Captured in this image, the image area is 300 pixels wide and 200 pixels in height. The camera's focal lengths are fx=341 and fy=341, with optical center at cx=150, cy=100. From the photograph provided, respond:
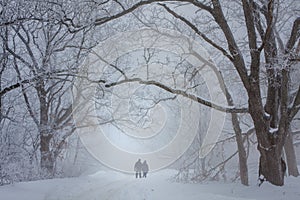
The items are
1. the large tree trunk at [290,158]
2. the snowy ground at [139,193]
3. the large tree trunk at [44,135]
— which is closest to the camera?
the snowy ground at [139,193]

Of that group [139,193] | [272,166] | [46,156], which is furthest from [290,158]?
[46,156]

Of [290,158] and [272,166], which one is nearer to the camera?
[272,166]

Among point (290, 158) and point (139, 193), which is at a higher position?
point (290, 158)

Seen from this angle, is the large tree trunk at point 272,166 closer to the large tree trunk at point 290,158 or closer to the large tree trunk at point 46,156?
the large tree trunk at point 290,158

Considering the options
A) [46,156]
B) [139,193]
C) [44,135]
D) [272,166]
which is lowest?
[139,193]

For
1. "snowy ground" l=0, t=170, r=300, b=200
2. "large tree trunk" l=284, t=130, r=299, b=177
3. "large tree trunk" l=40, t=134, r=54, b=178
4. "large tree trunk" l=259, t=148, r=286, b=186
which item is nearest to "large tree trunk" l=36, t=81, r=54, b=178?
"large tree trunk" l=40, t=134, r=54, b=178

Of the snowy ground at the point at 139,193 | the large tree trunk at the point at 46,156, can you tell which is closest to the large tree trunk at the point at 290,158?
the snowy ground at the point at 139,193

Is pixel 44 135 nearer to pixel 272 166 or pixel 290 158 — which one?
pixel 272 166

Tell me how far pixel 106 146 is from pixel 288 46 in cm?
6071

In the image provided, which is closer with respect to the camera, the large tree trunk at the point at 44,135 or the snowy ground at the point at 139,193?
the snowy ground at the point at 139,193

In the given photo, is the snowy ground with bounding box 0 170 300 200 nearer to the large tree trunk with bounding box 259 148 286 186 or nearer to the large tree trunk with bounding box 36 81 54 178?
the large tree trunk with bounding box 259 148 286 186

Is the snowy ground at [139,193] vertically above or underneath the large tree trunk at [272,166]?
underneath

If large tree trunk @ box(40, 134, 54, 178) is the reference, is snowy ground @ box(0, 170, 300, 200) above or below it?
below

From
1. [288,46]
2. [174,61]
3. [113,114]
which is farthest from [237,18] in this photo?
[113,114]
